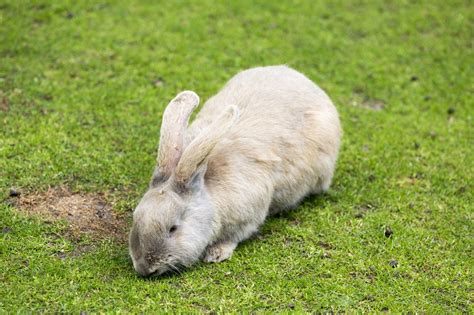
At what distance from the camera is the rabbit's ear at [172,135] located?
5.52 m

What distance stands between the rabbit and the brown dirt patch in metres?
0.74

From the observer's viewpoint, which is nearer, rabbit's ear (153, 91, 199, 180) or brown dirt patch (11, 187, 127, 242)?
rabbit's ear (153, 91, 199, 180)

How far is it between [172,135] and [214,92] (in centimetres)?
311

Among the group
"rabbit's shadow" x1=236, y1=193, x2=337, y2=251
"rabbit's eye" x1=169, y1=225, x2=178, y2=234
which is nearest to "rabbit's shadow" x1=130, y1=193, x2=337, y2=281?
"rabbit's shadow" x1=236, y1=193, x2=337, y2=251

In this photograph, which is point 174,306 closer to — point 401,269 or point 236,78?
point 401,269

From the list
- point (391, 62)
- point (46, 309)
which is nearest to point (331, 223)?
point (46, 309)

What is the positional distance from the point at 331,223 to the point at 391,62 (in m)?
4.01

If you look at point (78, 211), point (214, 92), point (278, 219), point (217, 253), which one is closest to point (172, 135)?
point (217, 253)

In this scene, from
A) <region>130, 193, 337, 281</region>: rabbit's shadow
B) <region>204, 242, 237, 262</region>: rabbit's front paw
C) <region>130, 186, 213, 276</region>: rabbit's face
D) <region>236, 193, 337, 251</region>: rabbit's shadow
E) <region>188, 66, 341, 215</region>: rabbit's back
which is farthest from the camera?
<region>236, 193, 337, 251</region>: rabbit's shadow

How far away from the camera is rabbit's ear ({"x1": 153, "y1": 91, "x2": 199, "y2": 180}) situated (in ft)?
18.1

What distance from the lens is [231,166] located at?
588 centimetres

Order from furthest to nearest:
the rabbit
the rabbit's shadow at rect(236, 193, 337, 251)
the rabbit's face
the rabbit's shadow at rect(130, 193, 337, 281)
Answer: the rabbit's shadow at rect(236, 193, 337, 251)
the rabbit's shadow at rect(130, 193, 337, 281)
the rabbit
the rabbit's face

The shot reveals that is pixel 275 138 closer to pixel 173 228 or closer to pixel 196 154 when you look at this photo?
pixel 196 154

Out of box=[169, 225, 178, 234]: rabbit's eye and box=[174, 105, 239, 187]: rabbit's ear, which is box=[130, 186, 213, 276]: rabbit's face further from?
box=[174, 105, 239, 187]: rabbit's ear
